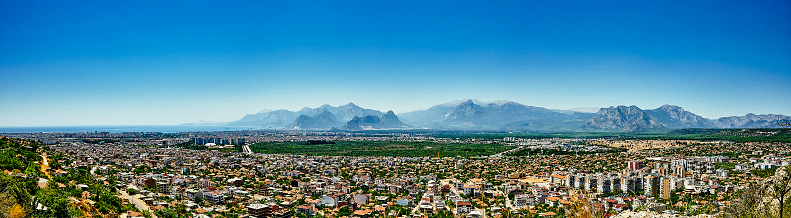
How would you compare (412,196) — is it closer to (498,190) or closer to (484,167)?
(498,190)

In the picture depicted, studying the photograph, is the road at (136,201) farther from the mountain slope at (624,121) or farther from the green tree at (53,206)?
the mountain slope at (624,121)

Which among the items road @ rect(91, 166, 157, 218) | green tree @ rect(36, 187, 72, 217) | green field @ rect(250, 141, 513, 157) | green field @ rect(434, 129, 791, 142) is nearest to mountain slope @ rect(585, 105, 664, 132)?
green field @ rect(434, 129, 791, 142)

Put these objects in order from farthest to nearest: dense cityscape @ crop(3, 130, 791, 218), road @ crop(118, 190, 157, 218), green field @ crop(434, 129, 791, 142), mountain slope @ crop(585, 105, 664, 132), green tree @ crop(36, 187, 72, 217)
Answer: mountain slope @ crop(585, 105, 664, 132) < green field @ crop(434, 129, 791, 142) < road @ crop(118, 190, 157, 218) < dense cityscape @ crop(3, 130, 791, 218) < green tree @ crop(36, 187, 72, 217)

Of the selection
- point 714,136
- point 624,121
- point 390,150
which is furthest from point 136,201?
point 624,121

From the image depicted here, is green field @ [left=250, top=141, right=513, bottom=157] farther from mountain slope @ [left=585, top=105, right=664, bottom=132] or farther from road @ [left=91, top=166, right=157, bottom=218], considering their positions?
mountain slope @ [left=585, top=105, right=664, bottom=132]

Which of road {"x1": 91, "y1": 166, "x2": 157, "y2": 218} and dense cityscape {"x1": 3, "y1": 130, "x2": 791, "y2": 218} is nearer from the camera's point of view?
dense cityscape {"x1": 3, "y1": 130, "x2": 791, "y2": 218}

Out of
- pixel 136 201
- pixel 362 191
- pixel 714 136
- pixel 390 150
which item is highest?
pixel 714 136

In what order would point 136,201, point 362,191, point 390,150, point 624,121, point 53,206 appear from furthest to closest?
point 624,121 → point 390,150 → point 362,191 → point 136,201 → point 53,206

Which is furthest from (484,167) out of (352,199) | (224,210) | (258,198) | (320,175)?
(224,210)

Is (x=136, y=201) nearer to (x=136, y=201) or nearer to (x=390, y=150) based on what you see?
(x=136, y=201)

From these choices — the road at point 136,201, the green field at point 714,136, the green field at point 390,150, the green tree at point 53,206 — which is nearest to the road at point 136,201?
the road at point 136,201

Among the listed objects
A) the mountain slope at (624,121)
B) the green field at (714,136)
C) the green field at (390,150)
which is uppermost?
the mountain slope at (624,121)
